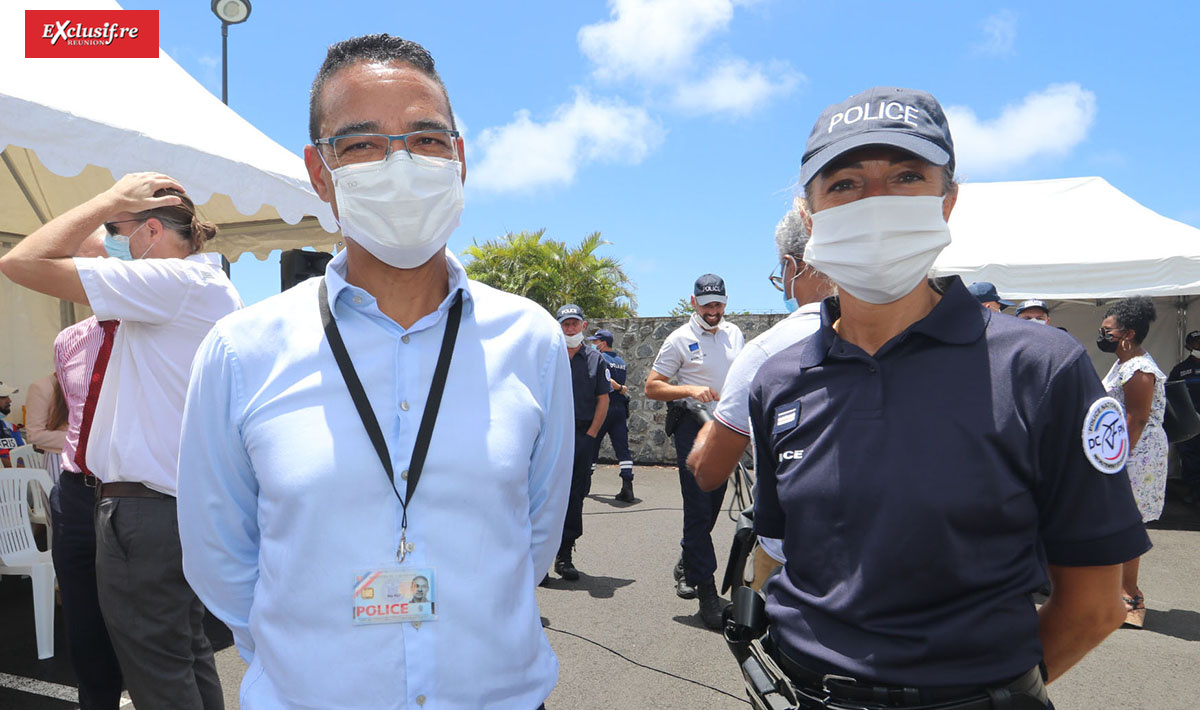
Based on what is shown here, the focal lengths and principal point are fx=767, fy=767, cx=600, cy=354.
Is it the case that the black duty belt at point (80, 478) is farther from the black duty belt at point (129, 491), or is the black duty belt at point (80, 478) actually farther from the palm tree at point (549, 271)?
the palm tree at point (549, 271)

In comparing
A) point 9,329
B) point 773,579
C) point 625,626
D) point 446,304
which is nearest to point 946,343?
point 773,579

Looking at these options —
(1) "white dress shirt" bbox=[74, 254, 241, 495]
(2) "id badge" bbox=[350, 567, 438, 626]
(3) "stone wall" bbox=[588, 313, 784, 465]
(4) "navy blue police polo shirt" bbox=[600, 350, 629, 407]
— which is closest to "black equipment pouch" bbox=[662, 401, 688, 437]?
(1) "white dress shirt" bbox=[74, 254, 241, 495]

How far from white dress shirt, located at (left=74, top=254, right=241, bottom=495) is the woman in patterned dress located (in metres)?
5.22

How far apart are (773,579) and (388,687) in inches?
33.8

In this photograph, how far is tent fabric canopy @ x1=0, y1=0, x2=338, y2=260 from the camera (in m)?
3.99

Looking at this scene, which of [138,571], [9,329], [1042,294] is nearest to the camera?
[138,571]

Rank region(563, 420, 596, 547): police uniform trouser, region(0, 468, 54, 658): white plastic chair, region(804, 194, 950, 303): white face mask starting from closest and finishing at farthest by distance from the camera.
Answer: region(804, 194, 950, 303): white face mask, region(0, 468, 54, 658): white plastic chair, region(563, 420, 596, 547): police uniform trouser

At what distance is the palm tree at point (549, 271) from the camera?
20.2 meters

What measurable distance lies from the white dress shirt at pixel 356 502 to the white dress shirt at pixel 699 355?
170 inches

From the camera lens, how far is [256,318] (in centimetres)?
153

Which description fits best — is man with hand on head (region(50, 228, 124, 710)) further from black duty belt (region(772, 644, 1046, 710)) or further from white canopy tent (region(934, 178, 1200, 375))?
white canopy tent (region(934, 178, 1200, 375))

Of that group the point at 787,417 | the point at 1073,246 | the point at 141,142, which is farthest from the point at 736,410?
the point at 1073,246

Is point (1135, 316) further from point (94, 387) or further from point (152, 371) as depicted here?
point (94, 387)

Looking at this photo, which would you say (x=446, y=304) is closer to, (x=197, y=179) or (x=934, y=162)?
(x=934, y=162)
